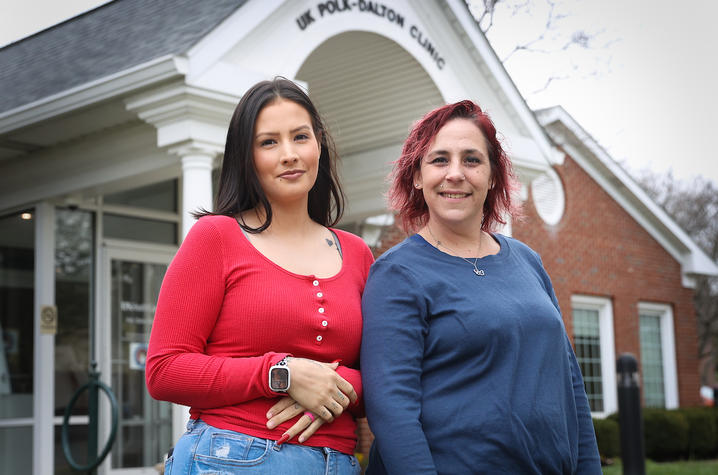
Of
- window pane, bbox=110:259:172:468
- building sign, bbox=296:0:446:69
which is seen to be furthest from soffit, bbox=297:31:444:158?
window pane, bbox=110:259:172:468

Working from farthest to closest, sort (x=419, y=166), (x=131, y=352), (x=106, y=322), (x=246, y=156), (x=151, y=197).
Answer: (x=151, y=197), (x=131, y=352), (x=106, y=322), (x=419, y=166), (x=246, y=156)

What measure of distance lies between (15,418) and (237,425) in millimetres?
6174

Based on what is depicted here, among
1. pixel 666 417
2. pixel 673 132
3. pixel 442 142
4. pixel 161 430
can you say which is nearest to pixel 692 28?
pixel 673 132

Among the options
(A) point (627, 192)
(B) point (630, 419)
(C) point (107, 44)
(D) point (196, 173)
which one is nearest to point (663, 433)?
(A) point (627, 192)

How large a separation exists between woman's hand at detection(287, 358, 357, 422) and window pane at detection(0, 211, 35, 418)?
621 cm

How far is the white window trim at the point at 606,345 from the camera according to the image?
14742mm

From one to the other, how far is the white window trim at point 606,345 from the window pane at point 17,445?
32.4ft

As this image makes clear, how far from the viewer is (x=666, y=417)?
1427cm

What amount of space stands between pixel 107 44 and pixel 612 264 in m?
11.3

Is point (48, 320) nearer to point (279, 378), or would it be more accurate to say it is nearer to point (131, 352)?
point (131, 352)

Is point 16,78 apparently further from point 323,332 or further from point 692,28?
point 692,28

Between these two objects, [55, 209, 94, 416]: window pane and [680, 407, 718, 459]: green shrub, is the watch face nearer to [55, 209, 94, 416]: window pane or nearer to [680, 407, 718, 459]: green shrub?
[55, 209, 94, 416]: window pane

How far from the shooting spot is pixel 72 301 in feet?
25.9

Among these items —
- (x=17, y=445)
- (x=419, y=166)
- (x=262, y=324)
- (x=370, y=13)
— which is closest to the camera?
(x=262, y=324)
